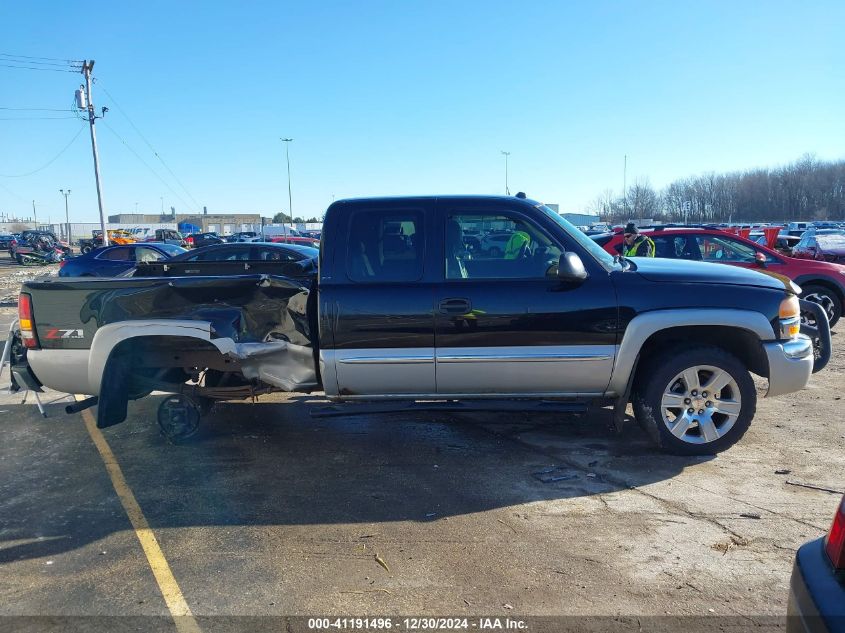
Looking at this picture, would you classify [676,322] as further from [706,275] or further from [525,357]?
[525,357]

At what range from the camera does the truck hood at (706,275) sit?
4.67 metres

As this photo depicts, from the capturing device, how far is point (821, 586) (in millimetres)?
2031

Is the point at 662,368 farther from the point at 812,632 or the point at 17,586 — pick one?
the point at 17,586

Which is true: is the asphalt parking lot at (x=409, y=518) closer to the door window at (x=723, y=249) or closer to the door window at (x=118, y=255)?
the door window at (x=723, y=249)

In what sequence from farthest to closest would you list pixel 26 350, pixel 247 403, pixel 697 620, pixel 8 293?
pixel 8 293, pixel 247 403, pixel 26 350, pixel 697 620

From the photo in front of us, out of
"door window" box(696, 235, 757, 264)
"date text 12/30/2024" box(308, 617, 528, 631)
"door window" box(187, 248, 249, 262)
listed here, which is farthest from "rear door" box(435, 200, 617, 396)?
"door window" box(187, 248, 249, 262)

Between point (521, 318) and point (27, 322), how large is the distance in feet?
12.4

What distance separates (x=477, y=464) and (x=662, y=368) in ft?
5.16

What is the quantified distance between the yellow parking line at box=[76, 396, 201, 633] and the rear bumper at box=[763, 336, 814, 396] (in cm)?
419

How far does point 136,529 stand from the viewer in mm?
3877

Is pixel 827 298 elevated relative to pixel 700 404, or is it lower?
elevated

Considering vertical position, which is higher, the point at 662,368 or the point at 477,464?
the point at 662,368

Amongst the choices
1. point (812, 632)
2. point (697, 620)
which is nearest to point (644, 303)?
point (697, 620)

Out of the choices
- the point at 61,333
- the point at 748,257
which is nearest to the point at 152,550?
the point at 61,333
